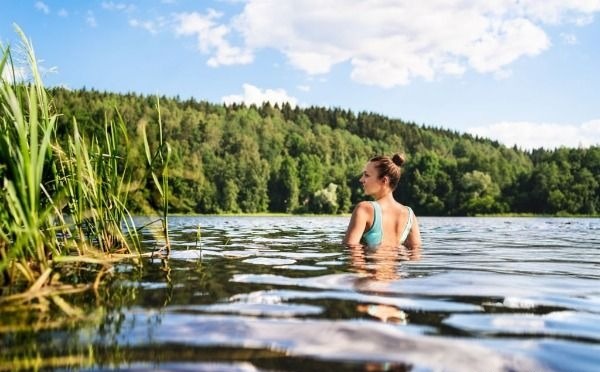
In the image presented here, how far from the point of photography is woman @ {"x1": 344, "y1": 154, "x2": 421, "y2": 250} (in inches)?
293

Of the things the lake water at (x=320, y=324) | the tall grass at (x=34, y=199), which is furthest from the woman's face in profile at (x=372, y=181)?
Result: the tall grass at (x=34, y=199)

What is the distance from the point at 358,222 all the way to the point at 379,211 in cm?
33

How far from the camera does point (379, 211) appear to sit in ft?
24.5

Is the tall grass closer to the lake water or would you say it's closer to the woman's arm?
the lake water

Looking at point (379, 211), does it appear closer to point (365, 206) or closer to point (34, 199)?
point (365, 206)

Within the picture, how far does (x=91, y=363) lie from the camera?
2.04 metres

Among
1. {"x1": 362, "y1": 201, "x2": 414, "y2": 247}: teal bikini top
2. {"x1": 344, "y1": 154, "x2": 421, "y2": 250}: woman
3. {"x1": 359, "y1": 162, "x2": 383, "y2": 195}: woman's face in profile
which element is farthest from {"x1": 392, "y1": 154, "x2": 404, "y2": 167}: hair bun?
{"x1": 362, "y1": 201, "x2": 414, "y2": 247}: teal bikini top

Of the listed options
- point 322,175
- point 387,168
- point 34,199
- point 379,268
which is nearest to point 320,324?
point 34,199

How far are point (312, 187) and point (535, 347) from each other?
111 meters

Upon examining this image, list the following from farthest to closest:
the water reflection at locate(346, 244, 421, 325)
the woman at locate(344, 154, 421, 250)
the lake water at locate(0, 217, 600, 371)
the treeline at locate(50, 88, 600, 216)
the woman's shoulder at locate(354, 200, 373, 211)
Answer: the treeline at locate(50, 88, 600, 216), the woman at locate(344, 154, 421, 250), the woman's shoulder at locate(354, 200, 373, 211), the water reflection at locate(346, 244, 421, 325), the lake water at locate(0, 217, 600, 371)

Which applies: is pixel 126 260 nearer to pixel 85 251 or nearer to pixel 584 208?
pixel 85 251

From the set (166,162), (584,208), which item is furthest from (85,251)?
(584,208)

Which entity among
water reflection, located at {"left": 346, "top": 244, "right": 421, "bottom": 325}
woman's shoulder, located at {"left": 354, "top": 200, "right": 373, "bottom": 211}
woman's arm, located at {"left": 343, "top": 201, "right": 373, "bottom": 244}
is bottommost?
water reflection, located at {"left": 346, "top": 244, "right": 421, "bottom": 325}

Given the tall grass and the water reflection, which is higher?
the tall grass
